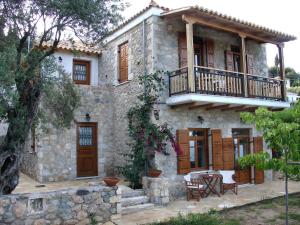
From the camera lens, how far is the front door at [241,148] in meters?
12.0

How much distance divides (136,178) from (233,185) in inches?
127

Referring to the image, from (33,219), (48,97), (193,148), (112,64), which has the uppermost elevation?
(112,64)

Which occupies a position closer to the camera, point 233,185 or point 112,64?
point 233,185

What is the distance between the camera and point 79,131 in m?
11.7

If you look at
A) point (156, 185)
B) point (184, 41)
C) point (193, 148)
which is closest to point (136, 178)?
point (156, 185)

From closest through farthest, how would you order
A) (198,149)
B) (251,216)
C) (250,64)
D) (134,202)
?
(251,216)
(134,202)
(198,149)
(250,64)

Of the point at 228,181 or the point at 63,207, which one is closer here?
the point at 63,207

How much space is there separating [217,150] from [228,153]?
0.58 meters

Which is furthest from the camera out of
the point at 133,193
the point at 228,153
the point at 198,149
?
the point at 228,153

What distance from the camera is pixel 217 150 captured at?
1112 cm

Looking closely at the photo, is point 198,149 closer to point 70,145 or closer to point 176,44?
point 176,44

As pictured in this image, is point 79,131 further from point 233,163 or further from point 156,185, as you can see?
point 233,163

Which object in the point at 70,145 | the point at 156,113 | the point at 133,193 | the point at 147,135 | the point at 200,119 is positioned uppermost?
the point at 156,113

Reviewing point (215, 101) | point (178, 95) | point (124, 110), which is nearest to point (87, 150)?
point (124, 110)
